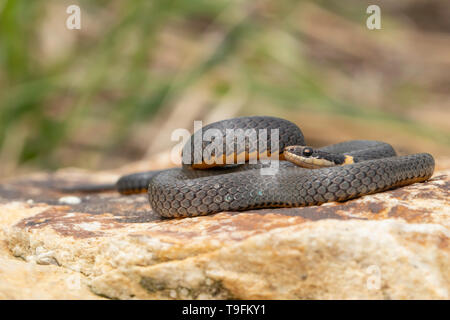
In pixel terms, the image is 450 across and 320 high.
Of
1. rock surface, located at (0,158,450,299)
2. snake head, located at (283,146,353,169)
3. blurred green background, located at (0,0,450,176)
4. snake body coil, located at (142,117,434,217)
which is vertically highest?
blurred green background, located at (0,0,450,176)

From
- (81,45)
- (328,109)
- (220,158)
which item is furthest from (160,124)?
(220,158)

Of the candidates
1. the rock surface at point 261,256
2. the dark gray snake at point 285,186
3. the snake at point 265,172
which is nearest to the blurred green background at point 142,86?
the snake at point 265,172

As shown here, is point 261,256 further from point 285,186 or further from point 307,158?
point 307,158

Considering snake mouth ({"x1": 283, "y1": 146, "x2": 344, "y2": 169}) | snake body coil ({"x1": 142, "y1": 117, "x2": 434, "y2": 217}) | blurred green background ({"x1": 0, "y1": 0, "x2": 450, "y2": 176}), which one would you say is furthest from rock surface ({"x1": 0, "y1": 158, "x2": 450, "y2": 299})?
blurred green background ({"x1": 0, "y1": 0, "x2": 450, "y2": 176})

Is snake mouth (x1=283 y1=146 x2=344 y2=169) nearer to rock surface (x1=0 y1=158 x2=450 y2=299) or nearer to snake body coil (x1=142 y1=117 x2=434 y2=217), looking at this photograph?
snake body coil (x1=142 y1=117 x2=434 y2=217)
